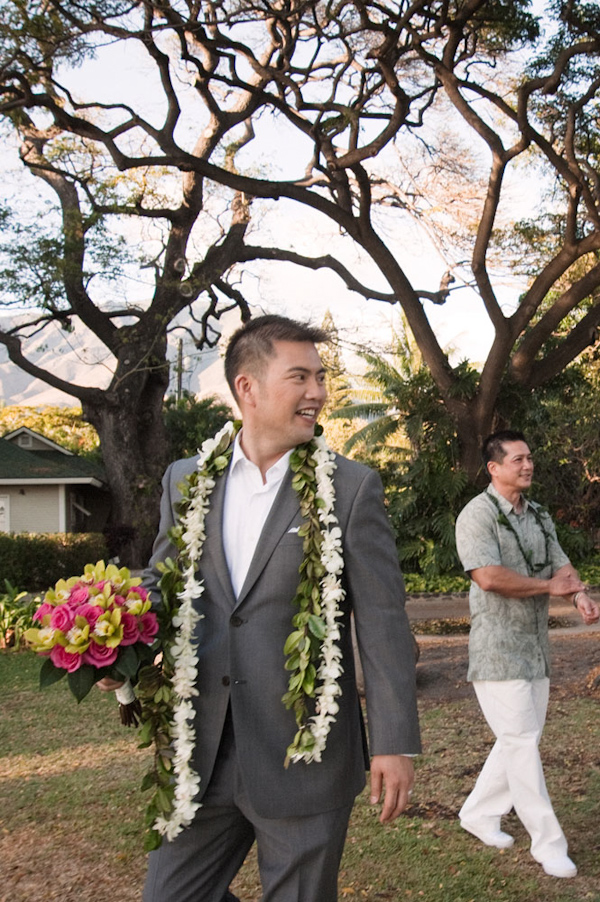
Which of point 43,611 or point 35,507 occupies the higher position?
point 35,507

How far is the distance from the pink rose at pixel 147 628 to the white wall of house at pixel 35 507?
29419mm

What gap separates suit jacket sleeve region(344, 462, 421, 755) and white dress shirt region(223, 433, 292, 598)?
0.31 meters

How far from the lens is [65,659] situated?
297 centimetres

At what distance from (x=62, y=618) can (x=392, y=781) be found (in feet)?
3.60

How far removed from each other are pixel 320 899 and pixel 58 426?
1855 inches

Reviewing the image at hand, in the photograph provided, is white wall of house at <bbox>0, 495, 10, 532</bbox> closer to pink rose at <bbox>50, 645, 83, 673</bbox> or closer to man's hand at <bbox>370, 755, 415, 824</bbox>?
pink rose at <bbox>50, 645, 83, 673</bbox>

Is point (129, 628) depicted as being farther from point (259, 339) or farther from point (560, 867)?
point (560, 867)

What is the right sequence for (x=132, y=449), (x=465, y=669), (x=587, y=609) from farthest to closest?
(x=132, y=449) < (x=465, y=669) < (x=587, y=609)

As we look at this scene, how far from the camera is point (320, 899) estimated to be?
9.69ft

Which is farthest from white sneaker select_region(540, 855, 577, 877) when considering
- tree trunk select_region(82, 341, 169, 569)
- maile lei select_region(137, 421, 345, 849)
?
tree trunk select_region(82, 341, 169, 569)

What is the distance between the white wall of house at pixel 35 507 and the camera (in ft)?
104

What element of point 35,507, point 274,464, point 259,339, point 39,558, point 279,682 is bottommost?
point 279,682

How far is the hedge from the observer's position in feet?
75.6

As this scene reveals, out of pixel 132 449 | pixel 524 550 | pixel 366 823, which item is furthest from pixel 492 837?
pixel 132 449
